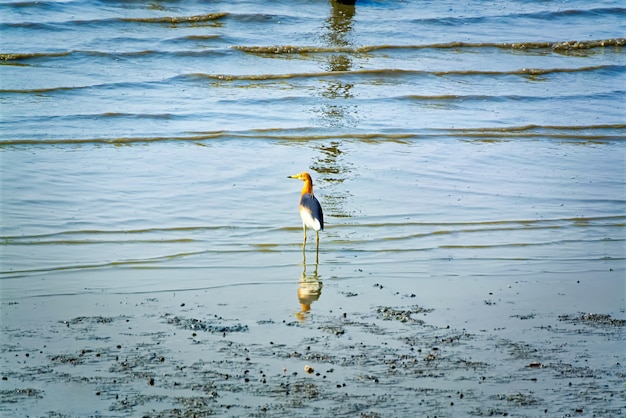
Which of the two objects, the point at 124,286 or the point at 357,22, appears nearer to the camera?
the point at 124,286

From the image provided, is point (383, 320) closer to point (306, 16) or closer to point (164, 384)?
point (164, 384)

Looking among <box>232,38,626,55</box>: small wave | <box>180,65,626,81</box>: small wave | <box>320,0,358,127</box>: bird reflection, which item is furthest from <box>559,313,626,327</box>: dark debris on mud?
<box>232,38,626,55</box>: small wave

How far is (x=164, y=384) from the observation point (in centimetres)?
562

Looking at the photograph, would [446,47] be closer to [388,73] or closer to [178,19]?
[388,73]

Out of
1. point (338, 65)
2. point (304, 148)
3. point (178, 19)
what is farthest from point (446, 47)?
point (304, 148)

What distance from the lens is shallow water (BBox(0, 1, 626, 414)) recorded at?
8.39 meters

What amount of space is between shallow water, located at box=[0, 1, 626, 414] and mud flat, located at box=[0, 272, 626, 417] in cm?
13

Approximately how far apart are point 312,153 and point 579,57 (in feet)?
33.5

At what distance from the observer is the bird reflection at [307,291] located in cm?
715

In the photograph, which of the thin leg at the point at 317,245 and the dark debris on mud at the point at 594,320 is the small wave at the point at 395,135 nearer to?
the thin leg at the point at 317,245

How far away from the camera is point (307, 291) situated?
7.67 meters

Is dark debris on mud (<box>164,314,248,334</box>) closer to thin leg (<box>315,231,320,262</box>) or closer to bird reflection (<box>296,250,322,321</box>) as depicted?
bird reflection (<box>296,250,322,321</box>)

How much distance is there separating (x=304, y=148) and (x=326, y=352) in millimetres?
7179

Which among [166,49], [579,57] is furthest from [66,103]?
[579,57]
